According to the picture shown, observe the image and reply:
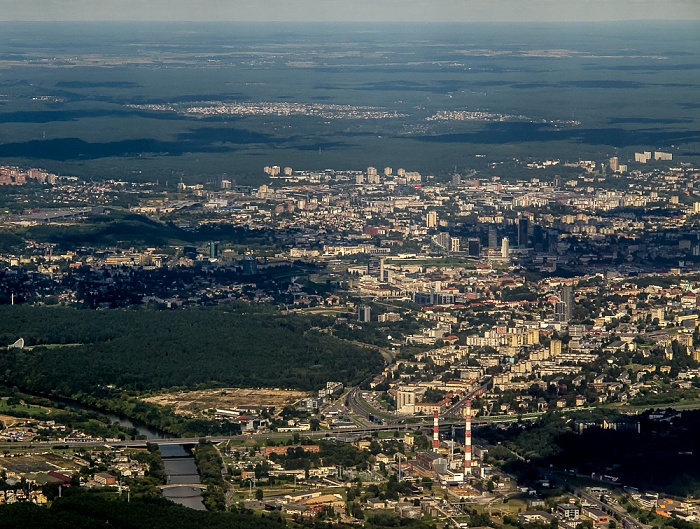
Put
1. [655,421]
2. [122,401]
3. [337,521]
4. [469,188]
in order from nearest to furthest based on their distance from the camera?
[337,521], [655,421], [122,401], [469,188]

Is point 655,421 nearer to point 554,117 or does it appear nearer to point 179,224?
point 179,224

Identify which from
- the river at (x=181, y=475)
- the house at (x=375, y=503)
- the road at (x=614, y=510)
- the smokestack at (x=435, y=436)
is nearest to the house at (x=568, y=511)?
the road at (x=614, y=510)

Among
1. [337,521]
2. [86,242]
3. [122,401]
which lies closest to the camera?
[337,521]

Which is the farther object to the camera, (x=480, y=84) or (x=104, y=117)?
(x=480, y=84)

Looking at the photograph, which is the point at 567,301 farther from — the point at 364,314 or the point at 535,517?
the point at 535,517

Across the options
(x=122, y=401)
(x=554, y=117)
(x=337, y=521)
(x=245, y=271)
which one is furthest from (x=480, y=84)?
(x=337, y=521)

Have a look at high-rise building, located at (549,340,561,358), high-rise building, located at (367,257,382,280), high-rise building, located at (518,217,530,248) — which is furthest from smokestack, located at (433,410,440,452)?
high-rise building, located at (518,217,530,248)

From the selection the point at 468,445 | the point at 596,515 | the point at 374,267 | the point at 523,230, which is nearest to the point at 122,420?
the point at 468,445
